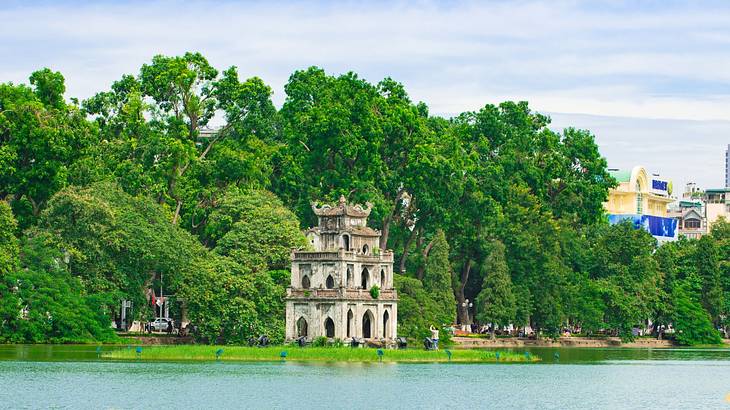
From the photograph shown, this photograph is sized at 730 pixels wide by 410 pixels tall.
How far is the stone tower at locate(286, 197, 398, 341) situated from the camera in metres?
97.6

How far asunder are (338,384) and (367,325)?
25.8m

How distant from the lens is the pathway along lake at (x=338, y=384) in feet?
215

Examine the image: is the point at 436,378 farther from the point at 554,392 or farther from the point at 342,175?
the point at 342,175

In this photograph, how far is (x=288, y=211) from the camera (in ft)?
359

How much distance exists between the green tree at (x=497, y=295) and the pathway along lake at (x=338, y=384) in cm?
2702

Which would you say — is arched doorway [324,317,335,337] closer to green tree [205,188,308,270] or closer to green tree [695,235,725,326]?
green tree [205,188,308,270]

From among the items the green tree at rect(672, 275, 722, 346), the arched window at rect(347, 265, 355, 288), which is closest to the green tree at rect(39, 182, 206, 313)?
the arched window at rect(347, 265, 355, 288)

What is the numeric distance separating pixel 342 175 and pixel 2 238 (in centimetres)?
3154

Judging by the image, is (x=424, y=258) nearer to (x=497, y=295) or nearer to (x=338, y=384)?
(x=497, y=295)

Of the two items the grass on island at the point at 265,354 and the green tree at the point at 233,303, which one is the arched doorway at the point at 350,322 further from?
the green tree at the point at 233,303

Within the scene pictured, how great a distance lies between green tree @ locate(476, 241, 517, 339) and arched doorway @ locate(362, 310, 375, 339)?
88.3ft

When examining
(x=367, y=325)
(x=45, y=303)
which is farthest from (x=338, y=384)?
(x=45, y=303)

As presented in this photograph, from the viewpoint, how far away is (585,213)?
146 m

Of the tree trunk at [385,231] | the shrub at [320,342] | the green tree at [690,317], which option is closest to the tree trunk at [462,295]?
the tree trunk at [385,231]
